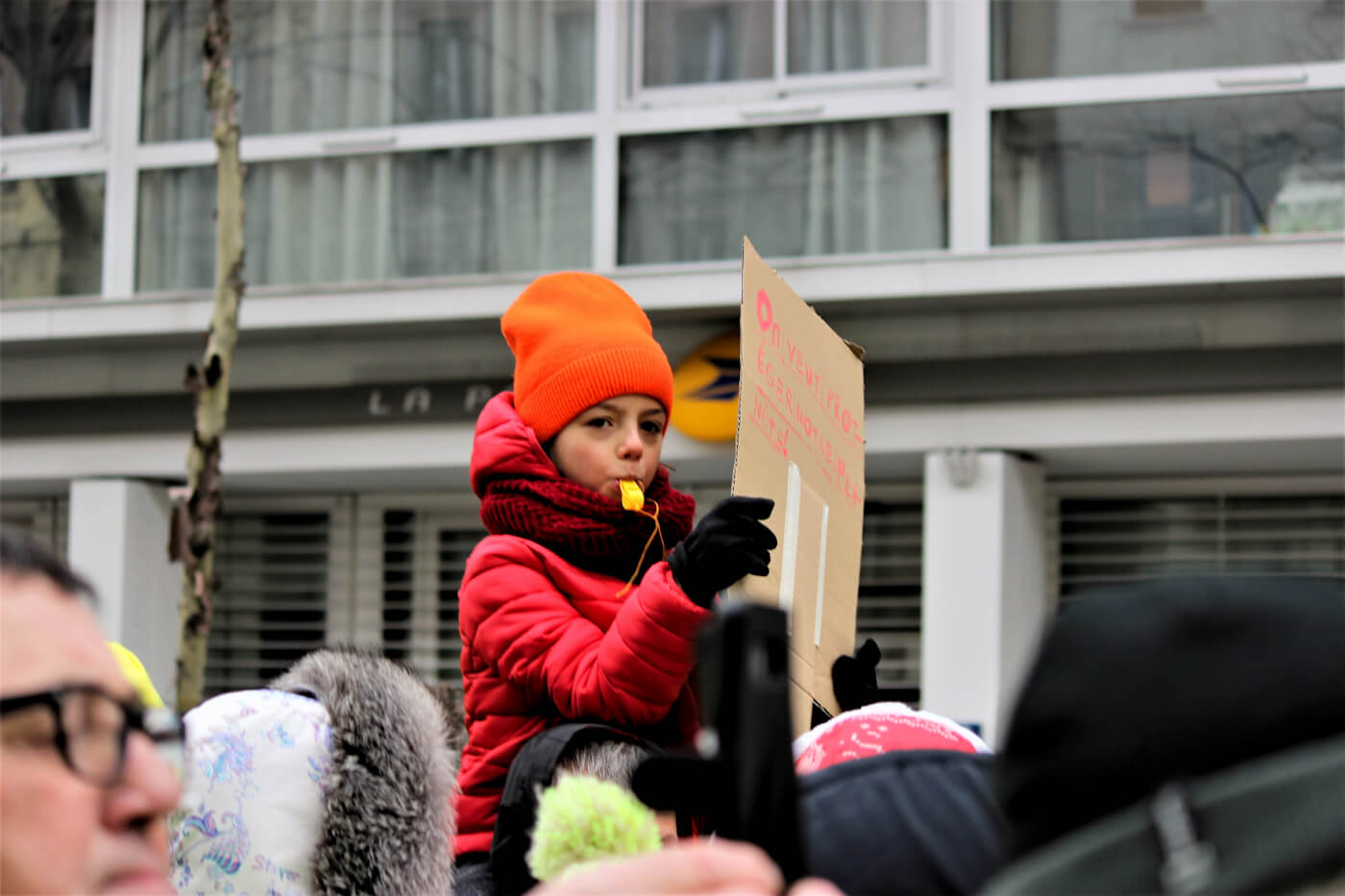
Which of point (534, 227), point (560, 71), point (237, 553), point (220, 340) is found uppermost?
point (560, 71)

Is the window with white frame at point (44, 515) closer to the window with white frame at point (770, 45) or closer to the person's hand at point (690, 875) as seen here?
the window with white frame at point (770, 45)

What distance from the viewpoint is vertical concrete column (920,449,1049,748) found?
27.1 ft

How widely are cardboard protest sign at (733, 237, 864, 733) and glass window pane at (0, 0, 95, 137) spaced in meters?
8.65

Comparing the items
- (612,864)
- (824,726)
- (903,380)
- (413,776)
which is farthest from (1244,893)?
(903,380)

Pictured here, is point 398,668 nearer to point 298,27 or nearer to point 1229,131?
point 1229,131

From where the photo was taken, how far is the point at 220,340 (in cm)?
548

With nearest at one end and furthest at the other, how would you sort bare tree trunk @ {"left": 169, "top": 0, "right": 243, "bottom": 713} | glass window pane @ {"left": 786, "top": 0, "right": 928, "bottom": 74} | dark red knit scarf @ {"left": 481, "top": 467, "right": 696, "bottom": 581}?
dark red knit scarf @ {"left": 481, "top": 467, "right": 696, "bottom": 581} < bare tree trunk @ {"left": 169, "top": 0, "right": 243, "bottom": 713} < glass window pane @ {"left": 786, "top": 0, "right": 928, "bottom": 74}

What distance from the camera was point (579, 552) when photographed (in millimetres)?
2328

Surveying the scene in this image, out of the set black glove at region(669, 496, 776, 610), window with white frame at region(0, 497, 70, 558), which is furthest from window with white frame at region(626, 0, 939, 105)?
black glove at region(669, 496, 776, 610)

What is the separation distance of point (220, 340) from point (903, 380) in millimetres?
3956

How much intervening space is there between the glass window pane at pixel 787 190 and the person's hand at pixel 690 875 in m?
7.75

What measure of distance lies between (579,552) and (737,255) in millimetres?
6498

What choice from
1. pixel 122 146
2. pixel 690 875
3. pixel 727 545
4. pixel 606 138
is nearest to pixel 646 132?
pixel 606 138

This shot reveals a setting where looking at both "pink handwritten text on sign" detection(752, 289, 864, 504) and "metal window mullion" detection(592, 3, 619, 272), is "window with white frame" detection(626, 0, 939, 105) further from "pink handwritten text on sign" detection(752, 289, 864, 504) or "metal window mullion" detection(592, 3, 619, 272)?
"pink handwritten text on sign" detection(752, 289, 864, 504)
